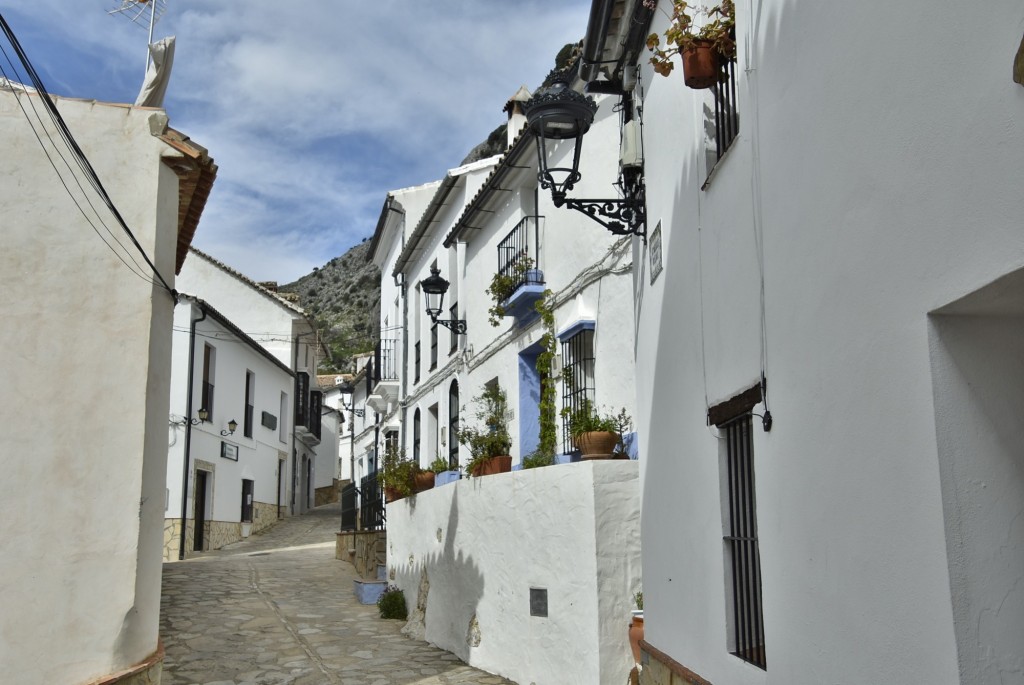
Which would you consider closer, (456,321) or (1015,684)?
(1015,684)

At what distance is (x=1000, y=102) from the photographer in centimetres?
277

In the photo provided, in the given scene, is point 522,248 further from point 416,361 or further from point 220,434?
point 220,434

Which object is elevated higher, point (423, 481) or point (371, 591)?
point (423, 481)

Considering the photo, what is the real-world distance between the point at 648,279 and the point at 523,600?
369 cm

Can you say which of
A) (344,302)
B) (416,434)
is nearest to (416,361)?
(416,434)

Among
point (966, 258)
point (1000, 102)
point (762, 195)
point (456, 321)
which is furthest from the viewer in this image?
point (456, 321)

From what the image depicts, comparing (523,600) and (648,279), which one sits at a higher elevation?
(648,279)

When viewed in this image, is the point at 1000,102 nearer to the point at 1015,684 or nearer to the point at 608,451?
the point at 1015,684

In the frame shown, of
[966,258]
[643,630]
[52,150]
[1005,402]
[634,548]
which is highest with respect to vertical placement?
[52,150]

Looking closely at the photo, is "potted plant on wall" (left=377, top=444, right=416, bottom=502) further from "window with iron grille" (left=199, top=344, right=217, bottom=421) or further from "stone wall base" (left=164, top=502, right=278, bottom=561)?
"window with iron grille" (left=199, top=344, right=217, bottom=421)

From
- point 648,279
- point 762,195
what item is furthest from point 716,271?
point 648,279

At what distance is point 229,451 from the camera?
82.9 feet

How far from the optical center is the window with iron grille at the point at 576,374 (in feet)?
35.6

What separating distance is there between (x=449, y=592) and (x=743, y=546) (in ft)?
22.8
